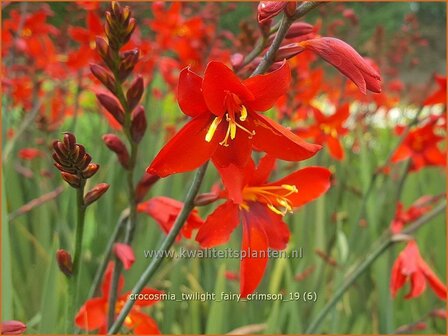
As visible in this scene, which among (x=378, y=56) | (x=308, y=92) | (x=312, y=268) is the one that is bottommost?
(x=312, y=268)

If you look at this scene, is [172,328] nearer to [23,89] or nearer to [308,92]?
[308,92]

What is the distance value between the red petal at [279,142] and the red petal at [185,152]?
0.17 feet

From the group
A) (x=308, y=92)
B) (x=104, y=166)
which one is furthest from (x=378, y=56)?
(x=104, y=166)

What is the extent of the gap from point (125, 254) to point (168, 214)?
80 millimetres

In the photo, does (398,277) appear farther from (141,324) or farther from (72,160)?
(72,160)

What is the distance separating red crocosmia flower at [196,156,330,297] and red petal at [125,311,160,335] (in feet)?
0.69

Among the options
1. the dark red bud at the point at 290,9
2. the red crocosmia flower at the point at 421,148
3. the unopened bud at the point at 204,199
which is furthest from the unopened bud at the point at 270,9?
the red crocosmia flower at the point at 421,148

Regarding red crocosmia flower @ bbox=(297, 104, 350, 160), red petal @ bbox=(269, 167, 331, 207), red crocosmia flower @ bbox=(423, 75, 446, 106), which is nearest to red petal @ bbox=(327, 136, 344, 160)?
red crocosmia flower @ bbox=(297, 104, 350, 160)

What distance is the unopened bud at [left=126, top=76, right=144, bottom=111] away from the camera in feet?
2.54

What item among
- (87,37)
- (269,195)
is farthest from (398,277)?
(87,37)

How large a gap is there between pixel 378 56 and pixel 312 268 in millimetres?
1278

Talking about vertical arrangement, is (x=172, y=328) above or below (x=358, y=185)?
below

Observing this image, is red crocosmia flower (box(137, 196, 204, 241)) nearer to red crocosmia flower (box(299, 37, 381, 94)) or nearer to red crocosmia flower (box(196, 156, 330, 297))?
red crocosmia flower (box(196, 156, 330, 297))

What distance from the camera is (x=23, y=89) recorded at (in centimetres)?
258
